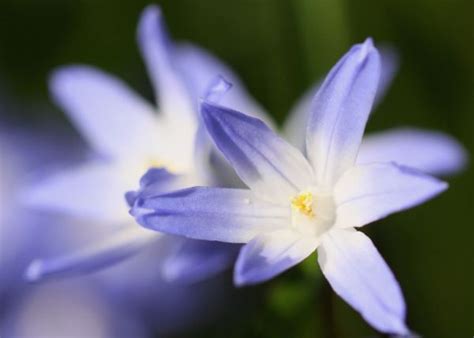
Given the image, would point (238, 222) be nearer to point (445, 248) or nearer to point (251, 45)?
point (445, 248)

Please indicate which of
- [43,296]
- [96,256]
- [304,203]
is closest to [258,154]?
[304,203]

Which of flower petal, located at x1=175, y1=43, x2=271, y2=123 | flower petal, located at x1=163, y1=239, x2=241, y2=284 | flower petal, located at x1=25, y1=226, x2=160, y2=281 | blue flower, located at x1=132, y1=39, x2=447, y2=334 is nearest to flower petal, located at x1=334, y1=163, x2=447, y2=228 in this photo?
blue flower, located at x1=132, y1=39, x2=447, y2=334

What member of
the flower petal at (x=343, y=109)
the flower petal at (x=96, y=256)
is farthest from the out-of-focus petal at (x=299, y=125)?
the flower petal at (x=343, y=109)

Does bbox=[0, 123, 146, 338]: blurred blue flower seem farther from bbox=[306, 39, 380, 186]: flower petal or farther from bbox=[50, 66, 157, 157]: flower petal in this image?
bbox=[306, 39, 380, 186]: flower petal

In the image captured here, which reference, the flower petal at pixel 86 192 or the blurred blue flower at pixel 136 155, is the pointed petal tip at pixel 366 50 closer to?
the blurred blue flower at pixel 136 155

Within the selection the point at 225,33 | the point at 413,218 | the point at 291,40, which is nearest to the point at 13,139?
the point at 225,33

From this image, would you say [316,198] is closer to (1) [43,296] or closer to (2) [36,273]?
(2) [36,273]
